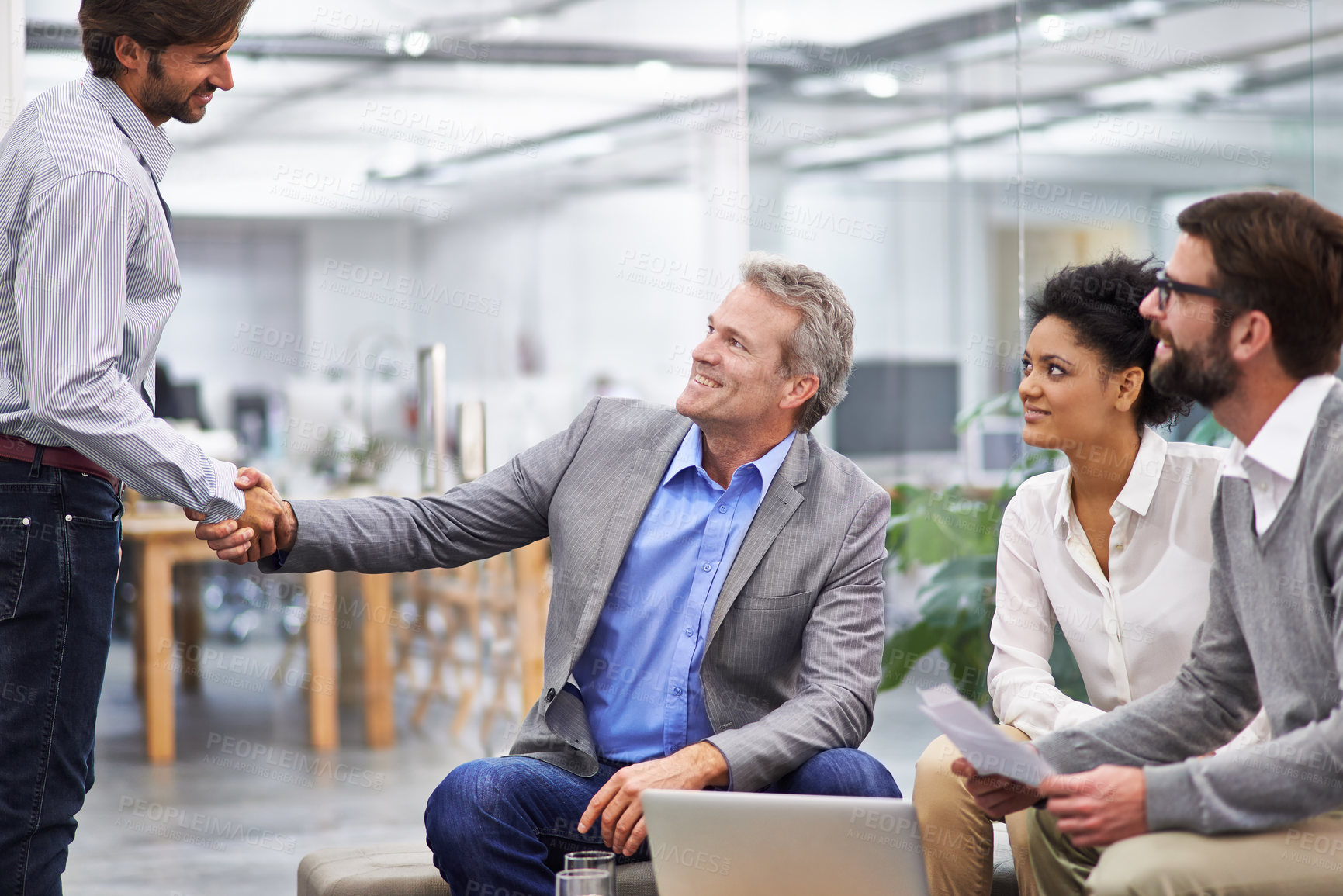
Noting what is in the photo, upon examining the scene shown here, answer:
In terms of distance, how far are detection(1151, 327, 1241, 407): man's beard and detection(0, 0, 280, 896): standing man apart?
52.3 inches

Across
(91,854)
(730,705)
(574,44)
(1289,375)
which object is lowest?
(91,854)

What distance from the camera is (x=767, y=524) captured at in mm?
2031

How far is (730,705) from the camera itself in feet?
6.52

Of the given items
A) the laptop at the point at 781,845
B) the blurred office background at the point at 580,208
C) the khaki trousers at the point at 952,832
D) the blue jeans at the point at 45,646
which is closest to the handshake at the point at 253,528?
the blue jeans at the point at 45,646

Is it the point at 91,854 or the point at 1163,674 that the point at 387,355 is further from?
the point at 1163,674

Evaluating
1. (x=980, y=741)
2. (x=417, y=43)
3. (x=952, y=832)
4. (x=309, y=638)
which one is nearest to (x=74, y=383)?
(x=980, y=741)

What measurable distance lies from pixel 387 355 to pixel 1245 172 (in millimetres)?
3441

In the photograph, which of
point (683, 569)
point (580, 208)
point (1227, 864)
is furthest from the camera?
point (580, 208)

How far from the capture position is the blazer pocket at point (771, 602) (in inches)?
78.0

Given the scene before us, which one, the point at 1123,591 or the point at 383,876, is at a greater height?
the point at 1123,591

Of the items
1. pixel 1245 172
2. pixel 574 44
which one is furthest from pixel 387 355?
pixel 1245 172

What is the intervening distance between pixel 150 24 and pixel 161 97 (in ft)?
0.36

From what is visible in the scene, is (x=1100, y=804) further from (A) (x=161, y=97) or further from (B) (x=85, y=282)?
(A) (x=161, y=97)

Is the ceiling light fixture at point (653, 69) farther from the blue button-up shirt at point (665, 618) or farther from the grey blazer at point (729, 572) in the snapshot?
the blue button-up shirt at point (665, 618)
